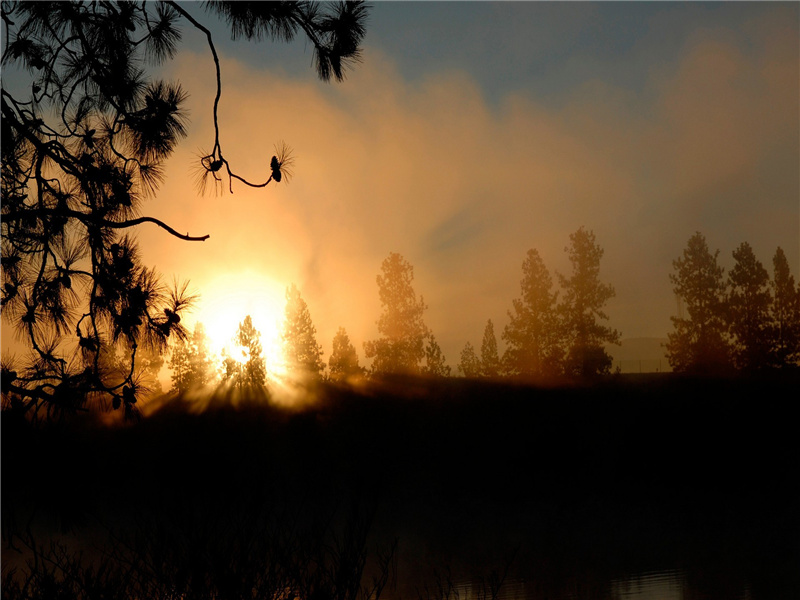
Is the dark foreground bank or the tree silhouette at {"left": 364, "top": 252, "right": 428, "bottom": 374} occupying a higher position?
the tree silhouette at {"left": 364, "top": 252, "right": 428, "bottom": 374}

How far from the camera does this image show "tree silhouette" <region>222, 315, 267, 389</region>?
37.1m

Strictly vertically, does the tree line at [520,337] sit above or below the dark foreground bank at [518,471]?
above

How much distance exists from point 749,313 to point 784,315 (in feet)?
6.46

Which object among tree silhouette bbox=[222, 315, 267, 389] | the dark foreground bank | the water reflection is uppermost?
tree silhouette bbox=[222, 315, 267, 389]

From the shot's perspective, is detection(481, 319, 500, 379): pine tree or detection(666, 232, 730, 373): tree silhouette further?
detection(481, 319, 500, 379): pine tree

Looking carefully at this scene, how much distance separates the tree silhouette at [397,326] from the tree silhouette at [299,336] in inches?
192

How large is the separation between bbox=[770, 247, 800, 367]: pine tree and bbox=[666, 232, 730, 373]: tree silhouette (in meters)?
2.59

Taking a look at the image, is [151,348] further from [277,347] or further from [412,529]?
[277,347]

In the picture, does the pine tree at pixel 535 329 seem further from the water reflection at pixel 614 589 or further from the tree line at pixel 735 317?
the water reflection at pixel 614 589

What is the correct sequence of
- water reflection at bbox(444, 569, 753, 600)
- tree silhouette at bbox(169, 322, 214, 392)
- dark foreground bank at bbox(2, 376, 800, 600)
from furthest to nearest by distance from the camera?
tree silhouette at bbox(169, 322, 214, 392), dark foreground bank at bbox(2, 376, 800, 600), water reflection at bbox(444, 569, 753, 600)

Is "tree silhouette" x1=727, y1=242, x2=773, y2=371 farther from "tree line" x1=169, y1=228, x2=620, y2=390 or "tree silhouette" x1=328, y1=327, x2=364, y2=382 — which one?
"tree silhouette" x1=328, y1=327, x2=364, y2=382

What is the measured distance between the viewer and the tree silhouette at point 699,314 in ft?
126

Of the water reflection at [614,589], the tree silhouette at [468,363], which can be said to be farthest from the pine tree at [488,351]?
the water reflection at [614,589]

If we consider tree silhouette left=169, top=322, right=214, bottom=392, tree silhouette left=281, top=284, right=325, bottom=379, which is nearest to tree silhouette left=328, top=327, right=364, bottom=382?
tree silhouette left=281, top=284, right=325, bottom=379
